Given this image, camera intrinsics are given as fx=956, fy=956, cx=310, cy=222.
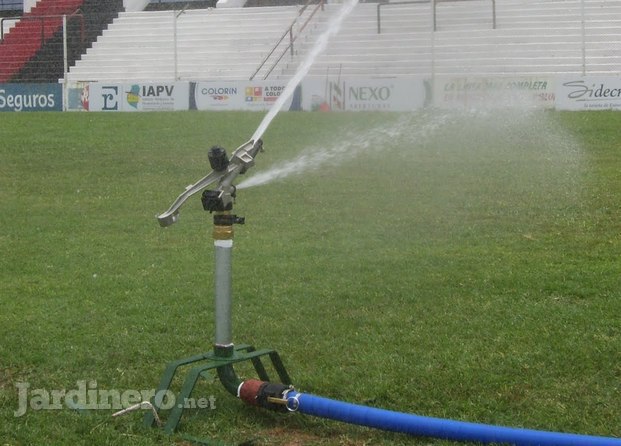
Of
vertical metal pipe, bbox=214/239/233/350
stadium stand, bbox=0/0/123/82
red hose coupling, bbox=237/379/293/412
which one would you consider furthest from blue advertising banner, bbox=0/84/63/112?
red hose coupling, bbox=237/379/293/412

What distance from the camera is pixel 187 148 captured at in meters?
15.5

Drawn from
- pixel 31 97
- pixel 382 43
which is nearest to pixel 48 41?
pixel 31 97

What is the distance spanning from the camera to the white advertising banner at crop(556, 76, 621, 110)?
18.7 meters

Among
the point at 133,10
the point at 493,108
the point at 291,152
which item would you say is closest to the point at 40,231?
the point at 291,152

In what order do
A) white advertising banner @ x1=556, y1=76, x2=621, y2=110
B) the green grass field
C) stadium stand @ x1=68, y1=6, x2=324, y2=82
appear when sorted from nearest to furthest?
the green grass field, white advertising banner @ x1=556, y1=76, x2=621, y2=110, stadium stand @ x1=68, y1=6, x2=324, y2=82

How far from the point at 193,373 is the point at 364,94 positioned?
16853 millimetres

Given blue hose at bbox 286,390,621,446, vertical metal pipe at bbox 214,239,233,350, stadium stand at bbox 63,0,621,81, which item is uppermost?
stadium stand at bbox 63,0,621,81

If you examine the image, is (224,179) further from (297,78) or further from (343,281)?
(343,281)

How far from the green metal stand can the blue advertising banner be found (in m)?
22.2

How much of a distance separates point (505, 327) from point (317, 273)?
2149 mm

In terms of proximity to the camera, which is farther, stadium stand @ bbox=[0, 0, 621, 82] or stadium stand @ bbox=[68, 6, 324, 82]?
stadium stand @ bbox=[68, 6, 324, 82]

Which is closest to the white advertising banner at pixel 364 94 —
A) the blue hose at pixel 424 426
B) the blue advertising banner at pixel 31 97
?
the blue advertising banner at pixel 31 97

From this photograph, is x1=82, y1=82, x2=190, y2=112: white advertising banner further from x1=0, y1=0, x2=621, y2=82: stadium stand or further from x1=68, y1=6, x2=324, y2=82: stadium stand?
x1=0, y1=0, x2=621, y2=82: stadium stand

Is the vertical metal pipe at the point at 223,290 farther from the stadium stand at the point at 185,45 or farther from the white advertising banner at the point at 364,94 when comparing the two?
the stadium stand at the point at 185,45
